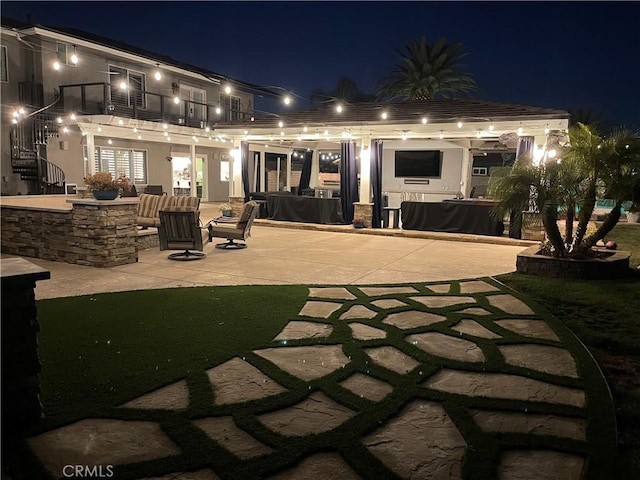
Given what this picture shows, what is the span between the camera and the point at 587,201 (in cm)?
755

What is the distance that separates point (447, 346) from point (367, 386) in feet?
3.86

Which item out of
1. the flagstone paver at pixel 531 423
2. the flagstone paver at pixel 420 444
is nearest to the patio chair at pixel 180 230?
the flagstone paver at pixel 420 444

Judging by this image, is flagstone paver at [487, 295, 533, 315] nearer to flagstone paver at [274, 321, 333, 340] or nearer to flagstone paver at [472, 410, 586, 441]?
flagstone paver at [274, 321, 333, 340]

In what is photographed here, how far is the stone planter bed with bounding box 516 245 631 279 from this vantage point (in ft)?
24.3

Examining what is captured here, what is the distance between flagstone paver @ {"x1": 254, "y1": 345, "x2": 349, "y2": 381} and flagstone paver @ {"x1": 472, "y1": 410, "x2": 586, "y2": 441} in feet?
3.83

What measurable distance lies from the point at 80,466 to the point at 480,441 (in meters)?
2.16

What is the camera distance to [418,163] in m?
18.6

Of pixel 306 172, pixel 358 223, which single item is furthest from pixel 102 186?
pixel 306 172

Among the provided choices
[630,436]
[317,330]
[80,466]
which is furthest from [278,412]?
[630,436]

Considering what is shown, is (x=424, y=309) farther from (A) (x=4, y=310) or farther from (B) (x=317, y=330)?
(A) (x=4, y=310)

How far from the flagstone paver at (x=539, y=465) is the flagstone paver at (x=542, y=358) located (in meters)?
1.25

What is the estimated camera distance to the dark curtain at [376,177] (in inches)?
→ 550

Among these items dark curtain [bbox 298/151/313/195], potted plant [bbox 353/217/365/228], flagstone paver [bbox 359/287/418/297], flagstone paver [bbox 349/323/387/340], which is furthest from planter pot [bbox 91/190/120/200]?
dark curtain [bbox 298/151/313/195]

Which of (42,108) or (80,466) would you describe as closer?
(80,466)
